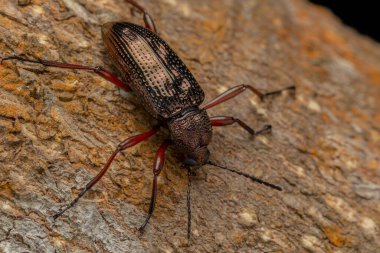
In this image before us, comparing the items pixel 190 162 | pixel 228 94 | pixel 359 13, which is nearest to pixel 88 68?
pixel 190 162

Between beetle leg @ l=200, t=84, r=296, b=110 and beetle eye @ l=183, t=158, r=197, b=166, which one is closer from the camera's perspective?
beetle eye @ l=183, t=158, r=197, b=166

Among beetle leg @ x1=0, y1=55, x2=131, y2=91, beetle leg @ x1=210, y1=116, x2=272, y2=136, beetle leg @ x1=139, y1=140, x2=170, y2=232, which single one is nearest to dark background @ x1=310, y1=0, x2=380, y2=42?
beetle leg @ x1=210, y1=116, x2=272, y2=136

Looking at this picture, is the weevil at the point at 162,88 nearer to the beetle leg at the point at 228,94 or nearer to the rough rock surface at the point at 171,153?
the beetle leg at the point at 228,94

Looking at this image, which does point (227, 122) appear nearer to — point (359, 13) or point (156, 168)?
point (156, 168)

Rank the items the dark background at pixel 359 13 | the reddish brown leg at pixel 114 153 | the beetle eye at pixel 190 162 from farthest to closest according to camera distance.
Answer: the dark background at pixel 359 13, the beetle eye at pixel 190 162, the reddish brown leg at pixel 114 153

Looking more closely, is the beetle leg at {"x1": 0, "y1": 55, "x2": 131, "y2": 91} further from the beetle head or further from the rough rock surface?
the beetle head

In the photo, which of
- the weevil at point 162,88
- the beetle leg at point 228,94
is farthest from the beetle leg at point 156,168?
the beetle leg at point 228,94
